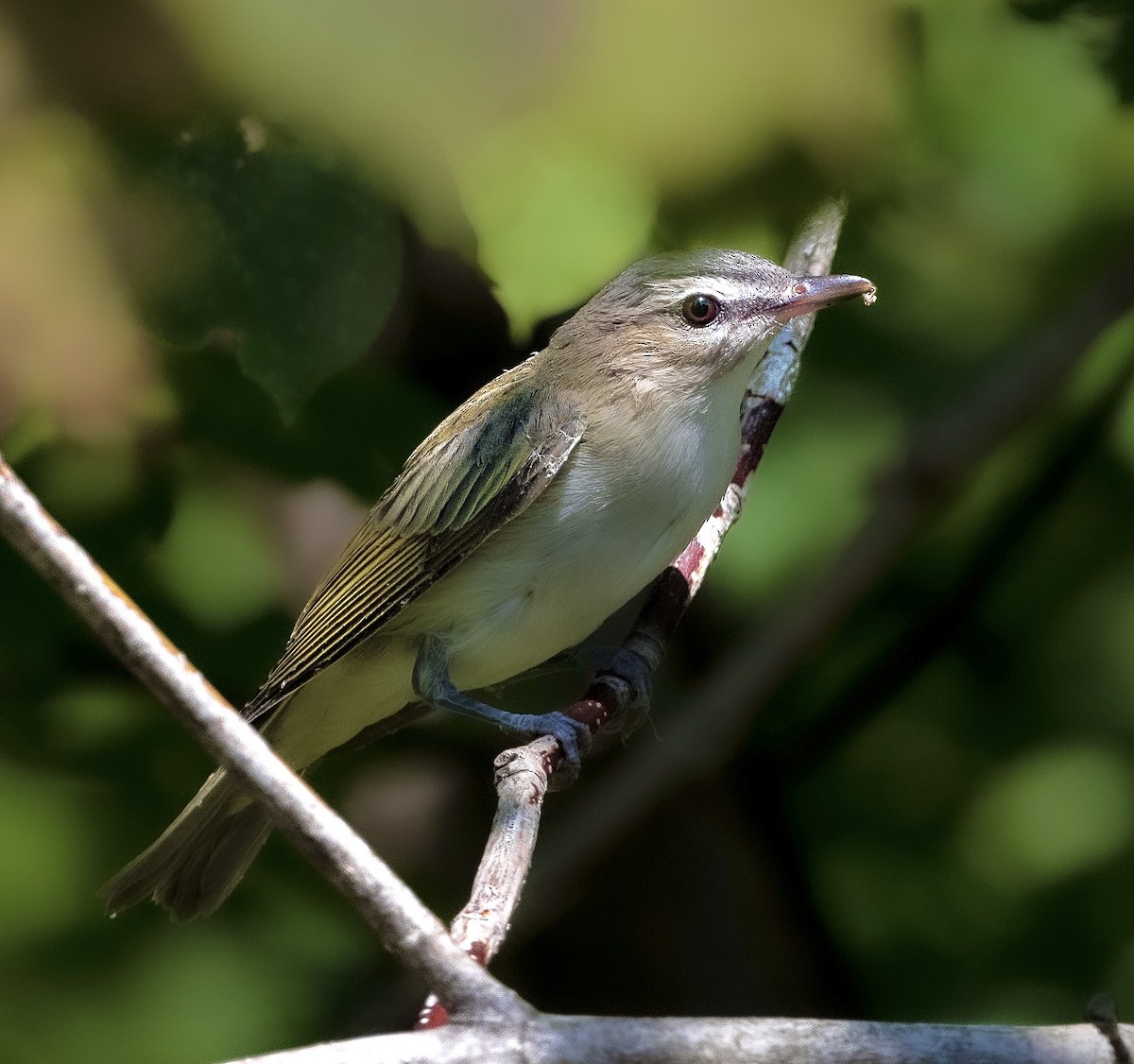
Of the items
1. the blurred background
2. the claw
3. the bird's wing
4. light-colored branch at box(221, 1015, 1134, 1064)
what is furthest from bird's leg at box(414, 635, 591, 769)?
light-colored branch at box(221, 1015, 1134, 1064)

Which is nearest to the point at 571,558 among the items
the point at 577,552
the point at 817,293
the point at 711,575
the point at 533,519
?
the point at 577,552

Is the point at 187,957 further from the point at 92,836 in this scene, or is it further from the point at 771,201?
the point at 771,201

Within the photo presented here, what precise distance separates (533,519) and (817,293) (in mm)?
771

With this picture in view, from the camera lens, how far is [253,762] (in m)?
1.68

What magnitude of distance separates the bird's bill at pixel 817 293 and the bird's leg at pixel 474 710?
0.99m

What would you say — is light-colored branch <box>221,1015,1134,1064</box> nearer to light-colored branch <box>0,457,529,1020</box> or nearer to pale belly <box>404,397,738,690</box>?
light-colored branch <box>0,457,529,1020</box>

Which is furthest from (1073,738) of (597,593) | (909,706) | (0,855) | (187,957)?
(0,855)

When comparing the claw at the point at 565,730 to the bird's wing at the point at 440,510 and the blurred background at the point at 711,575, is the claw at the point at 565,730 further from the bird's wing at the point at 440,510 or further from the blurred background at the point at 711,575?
the blurred background at the point at 711,575

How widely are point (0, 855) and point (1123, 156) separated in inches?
131

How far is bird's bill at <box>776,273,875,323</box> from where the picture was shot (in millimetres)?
2980

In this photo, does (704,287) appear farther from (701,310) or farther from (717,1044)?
(717,1044)

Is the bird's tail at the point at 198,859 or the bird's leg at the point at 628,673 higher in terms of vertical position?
the bird's leg at the point at 628,673

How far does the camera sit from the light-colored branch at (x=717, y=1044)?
1.69 metres

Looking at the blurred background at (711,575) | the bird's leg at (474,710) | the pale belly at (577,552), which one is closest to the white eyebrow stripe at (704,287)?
the blurred background at (711,575)
